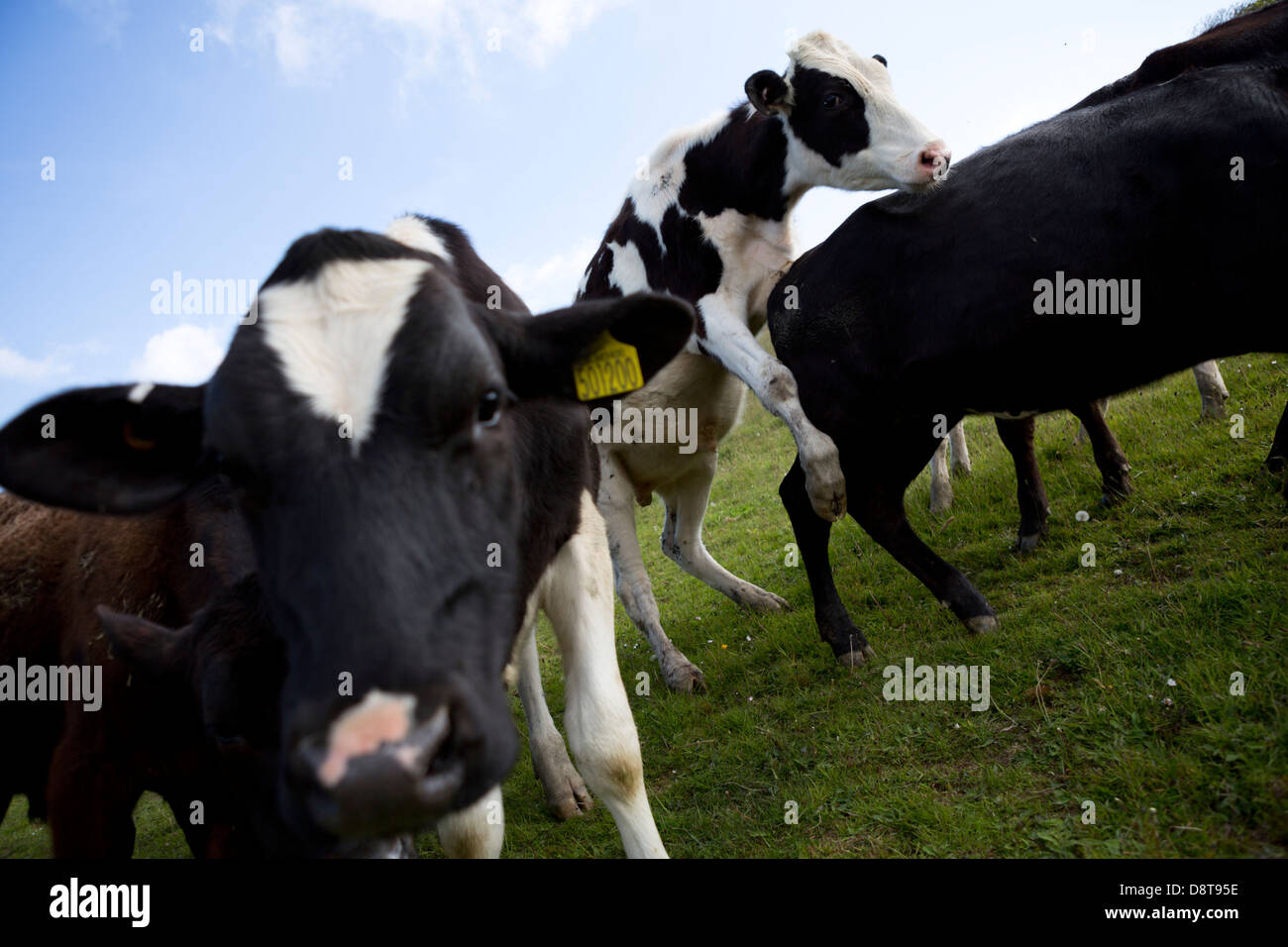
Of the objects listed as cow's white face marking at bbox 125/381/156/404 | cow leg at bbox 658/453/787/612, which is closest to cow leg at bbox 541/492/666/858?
cow's white face marking at bbox 125/381/156/404

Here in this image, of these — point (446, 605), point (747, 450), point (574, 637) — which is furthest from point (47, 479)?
point (747, 450)

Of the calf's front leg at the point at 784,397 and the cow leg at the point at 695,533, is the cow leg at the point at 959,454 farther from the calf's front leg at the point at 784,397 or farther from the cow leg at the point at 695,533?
the calf's front leg at the point at 784,397

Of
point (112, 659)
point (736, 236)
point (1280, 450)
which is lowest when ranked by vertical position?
point (112, 659)

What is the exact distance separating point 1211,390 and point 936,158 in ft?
10.2

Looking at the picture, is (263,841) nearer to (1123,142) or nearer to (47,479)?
(47,479)

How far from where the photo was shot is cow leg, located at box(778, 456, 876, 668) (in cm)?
528

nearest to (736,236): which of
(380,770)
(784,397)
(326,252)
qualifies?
(784,397)

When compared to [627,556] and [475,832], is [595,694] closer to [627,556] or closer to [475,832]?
[475,832]

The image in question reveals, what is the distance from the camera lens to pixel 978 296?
185 inches

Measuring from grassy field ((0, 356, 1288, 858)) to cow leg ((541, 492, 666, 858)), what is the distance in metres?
0.50

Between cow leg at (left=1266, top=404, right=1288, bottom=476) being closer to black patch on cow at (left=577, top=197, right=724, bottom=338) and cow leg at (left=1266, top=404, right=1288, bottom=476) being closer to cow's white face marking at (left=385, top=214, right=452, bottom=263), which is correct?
black patch on cow at (left=577, top=197, right=724, bottom=338)

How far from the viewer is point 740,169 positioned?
5.96 meters

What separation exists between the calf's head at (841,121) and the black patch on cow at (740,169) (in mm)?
96
